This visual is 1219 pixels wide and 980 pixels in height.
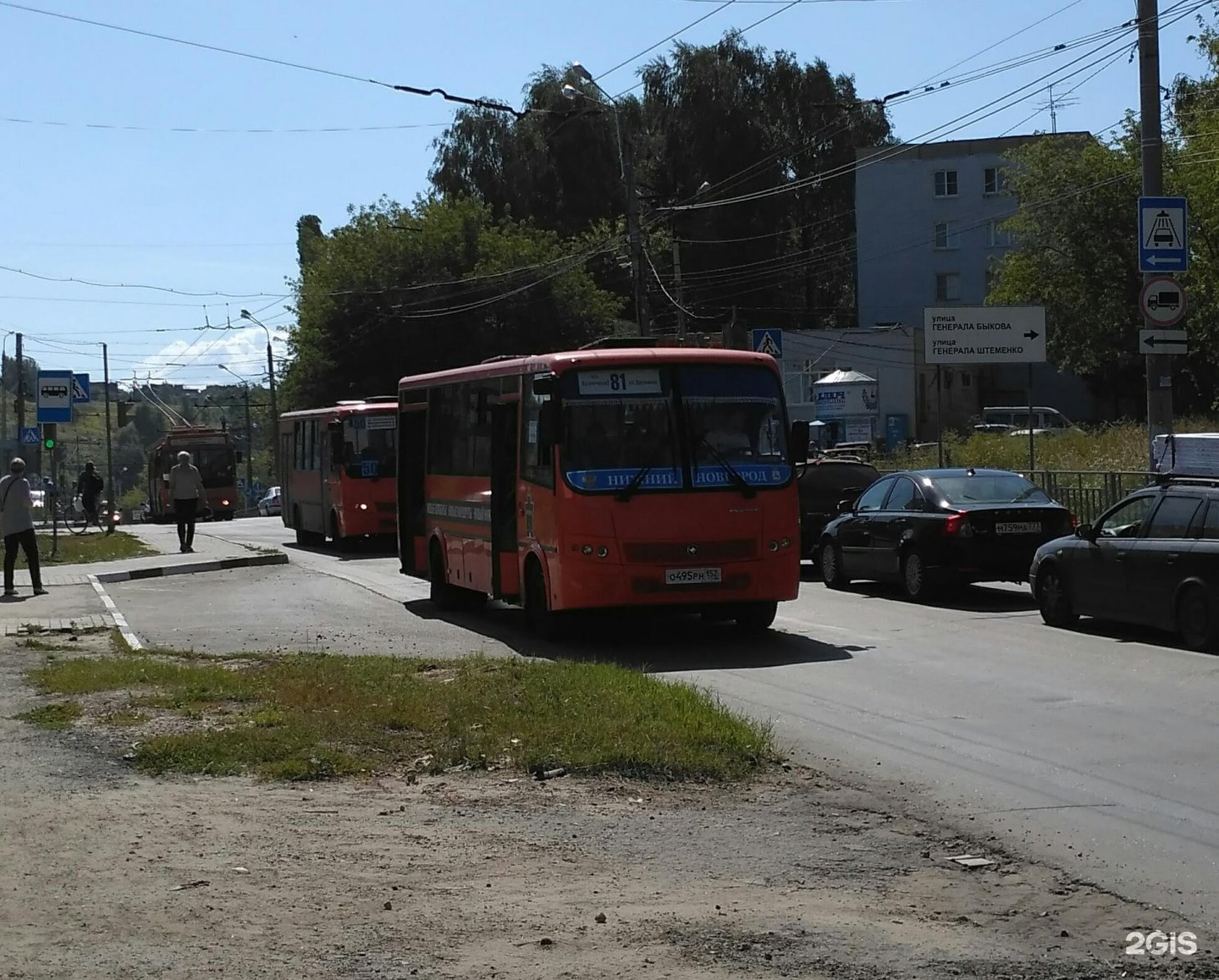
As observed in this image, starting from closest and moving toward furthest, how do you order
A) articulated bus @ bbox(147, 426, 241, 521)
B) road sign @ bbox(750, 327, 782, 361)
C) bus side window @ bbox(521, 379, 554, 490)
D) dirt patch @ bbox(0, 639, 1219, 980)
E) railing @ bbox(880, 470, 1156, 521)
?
dirt patch @ bbox(0, 639, 1219, 980)
bus side window @ bbox(521, 379, 554, 490)
railing @ bbox(880, 470, 1156, 521)
road sign @ bbox(750, 327, 782, 361)
articulated bus @ bbox(147, 426, 241, 521)

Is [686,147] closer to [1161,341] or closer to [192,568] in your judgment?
[192,568]

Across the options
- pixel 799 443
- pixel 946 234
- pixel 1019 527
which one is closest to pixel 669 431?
Answer: pixel 799 443

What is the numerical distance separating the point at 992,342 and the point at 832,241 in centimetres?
5403

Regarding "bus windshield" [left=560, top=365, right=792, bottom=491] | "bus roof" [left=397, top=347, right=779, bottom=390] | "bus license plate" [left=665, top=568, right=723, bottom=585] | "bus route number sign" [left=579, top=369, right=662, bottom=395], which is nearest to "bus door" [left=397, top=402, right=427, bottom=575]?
"bus roof" [left=397, top=347, right=779, bottom=390]

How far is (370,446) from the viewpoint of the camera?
33.7 meters

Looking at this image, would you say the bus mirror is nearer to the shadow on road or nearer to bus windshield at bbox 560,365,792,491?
bus windshield at bbox 560,365,792,491

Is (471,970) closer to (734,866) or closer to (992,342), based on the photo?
(734,866)

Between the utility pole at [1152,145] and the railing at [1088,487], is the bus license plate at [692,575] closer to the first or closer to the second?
the utility pole at [1152,145]

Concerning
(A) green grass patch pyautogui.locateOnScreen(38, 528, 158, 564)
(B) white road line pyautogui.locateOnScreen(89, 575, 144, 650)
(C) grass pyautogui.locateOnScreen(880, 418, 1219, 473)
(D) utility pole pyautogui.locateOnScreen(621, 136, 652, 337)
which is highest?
(D) utility pole pyautogui.locateOnScreen(621, 136, 652, 337)

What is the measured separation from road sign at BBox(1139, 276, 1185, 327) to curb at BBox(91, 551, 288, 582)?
16.3 metres

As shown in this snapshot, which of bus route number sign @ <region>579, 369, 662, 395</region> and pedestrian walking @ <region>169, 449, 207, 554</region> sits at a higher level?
bus route number sign @ <region>579, 369, 662, 395</region>

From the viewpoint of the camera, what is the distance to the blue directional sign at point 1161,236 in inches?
742

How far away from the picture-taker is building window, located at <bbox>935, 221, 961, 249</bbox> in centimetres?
8350

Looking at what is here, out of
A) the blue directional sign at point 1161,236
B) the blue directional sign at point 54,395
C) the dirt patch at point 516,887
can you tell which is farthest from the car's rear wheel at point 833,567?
the blue directional sign at point 54,395
